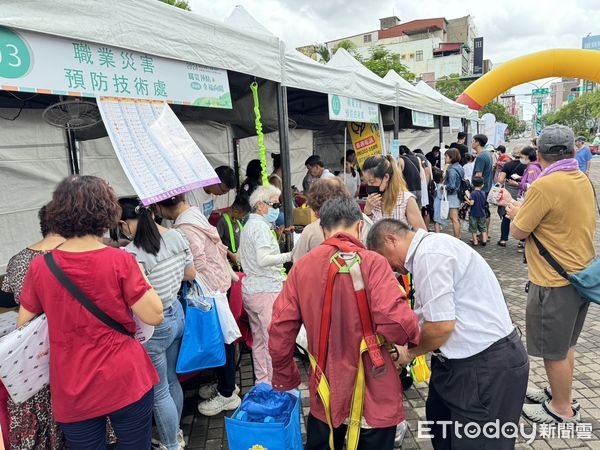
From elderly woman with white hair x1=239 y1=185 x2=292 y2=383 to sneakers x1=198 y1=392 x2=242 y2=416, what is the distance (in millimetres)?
377

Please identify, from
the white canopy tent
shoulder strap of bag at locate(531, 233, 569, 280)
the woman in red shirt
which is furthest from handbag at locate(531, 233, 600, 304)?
the white canopy tent

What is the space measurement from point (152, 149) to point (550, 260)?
254 centimetres

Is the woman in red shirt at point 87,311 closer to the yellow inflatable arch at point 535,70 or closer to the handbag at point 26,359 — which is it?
the handbag at point 26,359

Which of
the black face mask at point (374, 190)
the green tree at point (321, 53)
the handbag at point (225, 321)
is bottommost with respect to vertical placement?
the handbag at point (225, 321)

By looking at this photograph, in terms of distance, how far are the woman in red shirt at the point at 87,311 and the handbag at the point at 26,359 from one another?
0.19 feet

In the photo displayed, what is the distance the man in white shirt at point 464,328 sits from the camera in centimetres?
163

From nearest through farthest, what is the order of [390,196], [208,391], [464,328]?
[464,328] → [208,391] → [390,196]

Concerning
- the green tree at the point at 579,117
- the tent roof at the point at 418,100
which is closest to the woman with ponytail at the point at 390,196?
the tent roof at the point at 418,100

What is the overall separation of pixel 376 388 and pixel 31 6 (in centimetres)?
229

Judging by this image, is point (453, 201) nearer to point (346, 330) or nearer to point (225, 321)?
point (225, 321)

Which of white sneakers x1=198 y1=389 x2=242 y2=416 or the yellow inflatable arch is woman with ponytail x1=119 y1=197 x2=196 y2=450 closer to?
white sneakers x1=198 y1=389 x2=242 y2=416

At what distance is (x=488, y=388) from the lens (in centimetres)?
172

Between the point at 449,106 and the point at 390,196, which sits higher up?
the point at 449,106

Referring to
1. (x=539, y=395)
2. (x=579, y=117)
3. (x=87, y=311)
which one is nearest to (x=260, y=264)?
(x=87, y=311)
